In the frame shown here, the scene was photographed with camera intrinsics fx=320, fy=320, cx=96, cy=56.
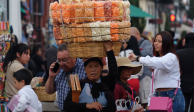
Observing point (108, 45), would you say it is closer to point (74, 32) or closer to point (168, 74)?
point (74, 32)

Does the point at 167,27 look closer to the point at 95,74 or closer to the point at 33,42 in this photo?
the point at 33,42

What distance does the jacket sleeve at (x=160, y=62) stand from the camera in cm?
495

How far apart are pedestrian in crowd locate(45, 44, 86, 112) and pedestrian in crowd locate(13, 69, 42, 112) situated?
61cm

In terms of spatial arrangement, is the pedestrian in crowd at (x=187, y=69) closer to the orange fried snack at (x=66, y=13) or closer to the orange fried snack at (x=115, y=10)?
the orange fried snack at (x=115, y=10)

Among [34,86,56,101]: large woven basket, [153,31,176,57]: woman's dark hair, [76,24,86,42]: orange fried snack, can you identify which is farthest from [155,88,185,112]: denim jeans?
[34,86,56,101]: large woven basket

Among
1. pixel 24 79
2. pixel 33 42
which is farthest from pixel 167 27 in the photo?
pixel 24 79

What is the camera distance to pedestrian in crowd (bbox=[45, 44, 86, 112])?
411cm

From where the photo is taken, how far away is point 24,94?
15.5 ft

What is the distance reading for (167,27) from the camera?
3941 centimetres

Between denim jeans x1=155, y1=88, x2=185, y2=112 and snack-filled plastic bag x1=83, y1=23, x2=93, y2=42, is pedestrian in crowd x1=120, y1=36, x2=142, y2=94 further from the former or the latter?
snack-filled plastic bag x1=83, y1=23, x2=93, y2=42

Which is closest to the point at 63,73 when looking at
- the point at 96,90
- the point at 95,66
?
the point at 95,66

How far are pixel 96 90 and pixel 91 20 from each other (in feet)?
2.66

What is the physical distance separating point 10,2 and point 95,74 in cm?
461

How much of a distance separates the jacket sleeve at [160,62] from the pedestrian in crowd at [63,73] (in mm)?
1166
